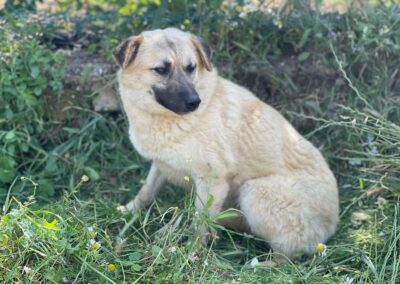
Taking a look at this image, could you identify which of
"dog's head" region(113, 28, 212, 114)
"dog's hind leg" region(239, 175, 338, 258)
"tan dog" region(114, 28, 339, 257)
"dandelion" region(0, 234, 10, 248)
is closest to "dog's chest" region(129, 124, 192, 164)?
"tan dog" region(114, 28, 339, 257)

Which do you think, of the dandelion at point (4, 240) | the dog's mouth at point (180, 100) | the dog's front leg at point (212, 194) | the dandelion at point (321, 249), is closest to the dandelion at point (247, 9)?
the dog's mouth at point (180, 100)

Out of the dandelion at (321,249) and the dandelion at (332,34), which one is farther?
the dandelion at (332,34)

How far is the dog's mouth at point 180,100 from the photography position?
→ 4.23 m

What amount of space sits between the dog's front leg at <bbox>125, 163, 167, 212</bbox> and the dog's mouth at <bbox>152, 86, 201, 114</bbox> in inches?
30.4

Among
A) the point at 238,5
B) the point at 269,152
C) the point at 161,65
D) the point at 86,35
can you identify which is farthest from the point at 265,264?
the point at 86,35

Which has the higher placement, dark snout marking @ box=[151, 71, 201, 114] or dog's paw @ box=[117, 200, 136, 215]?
dark snout marking @ box=[151, 71, 201, 114]

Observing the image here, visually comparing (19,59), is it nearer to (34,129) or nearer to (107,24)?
(34,129)

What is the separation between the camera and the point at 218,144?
14.7ft

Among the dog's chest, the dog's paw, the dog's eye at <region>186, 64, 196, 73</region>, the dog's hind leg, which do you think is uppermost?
the dog's eye at <region>186, 64, 196, 73</region>

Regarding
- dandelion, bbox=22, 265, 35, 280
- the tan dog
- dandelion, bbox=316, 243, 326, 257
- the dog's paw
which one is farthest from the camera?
the dog's paw

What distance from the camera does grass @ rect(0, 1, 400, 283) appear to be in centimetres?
422

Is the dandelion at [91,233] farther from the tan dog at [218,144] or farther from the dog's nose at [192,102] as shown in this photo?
the dog's nose at [192,102]

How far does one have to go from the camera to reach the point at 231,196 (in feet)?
15.6

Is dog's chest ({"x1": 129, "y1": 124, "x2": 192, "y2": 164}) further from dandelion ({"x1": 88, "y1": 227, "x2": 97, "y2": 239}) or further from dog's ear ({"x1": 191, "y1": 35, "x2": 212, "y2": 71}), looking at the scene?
dandelion ({"x1": 88, "y1": 227, "x2": 97, "y2": 239})
